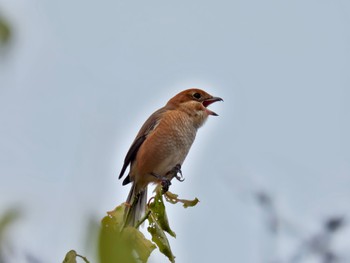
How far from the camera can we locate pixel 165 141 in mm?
5840

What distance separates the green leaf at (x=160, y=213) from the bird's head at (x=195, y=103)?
122 inches

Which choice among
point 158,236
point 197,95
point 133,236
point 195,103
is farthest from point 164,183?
point 197,95

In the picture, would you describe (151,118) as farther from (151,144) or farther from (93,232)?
(93,232)

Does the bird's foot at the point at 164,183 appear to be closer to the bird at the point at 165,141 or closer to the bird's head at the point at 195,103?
the bird at the point at 165,141

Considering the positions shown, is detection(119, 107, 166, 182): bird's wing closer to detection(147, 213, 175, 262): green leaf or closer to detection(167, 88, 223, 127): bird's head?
detection(167, 88, 223, 127): bird's head

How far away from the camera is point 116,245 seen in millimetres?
1000

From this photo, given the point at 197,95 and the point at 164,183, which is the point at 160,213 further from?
the point at 197,95

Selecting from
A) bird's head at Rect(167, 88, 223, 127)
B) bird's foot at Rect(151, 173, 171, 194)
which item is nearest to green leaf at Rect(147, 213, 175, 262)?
bird's foot at Rect(151, 173, 171, 194)

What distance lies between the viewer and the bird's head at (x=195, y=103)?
20.1 feet

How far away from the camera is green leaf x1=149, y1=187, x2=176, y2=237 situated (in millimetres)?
2803

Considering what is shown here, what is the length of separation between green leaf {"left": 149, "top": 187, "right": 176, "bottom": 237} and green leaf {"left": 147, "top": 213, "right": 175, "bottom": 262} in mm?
31

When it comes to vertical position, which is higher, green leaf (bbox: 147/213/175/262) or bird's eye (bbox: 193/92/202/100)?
bird's eye (bbox: 193/92/202/100)

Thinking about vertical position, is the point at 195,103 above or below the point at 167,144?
above

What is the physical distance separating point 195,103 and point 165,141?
66cm
